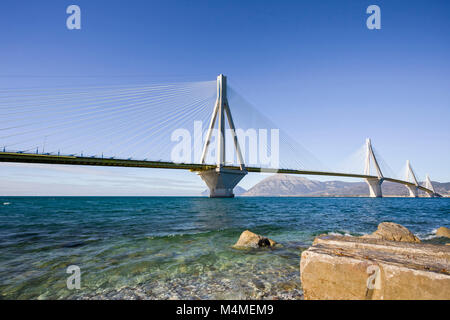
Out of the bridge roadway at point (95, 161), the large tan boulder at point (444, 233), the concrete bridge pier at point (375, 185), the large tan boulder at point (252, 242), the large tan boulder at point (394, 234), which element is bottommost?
the concrete bridge pier at point (375, 185)

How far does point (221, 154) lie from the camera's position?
46406 millimetres

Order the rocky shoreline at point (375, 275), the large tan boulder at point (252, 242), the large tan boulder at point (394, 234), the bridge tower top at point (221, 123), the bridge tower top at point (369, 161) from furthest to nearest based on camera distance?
the bridge tower top at point (369, 161) → the bridge tower top at point (221, 123) → the large tan boulder at point (394, 234) → the large tan boulder at point (252, 242) → the rocky shoreline at point (375, 275)

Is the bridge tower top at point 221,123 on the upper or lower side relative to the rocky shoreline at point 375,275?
upper

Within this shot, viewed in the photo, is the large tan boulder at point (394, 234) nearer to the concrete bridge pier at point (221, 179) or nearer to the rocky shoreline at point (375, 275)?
the rocky shoreline at point (375, 275)

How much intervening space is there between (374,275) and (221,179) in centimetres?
4702

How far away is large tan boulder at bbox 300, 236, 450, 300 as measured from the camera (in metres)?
2.37

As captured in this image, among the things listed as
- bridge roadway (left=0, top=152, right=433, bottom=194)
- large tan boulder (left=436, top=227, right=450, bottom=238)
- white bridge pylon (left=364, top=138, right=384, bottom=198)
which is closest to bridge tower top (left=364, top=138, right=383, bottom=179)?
white bridge pylon (left=364, top=138, right=384, bottom=198)

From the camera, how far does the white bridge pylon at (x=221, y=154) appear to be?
152 ft

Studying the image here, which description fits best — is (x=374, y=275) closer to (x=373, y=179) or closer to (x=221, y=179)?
(x=221, y=179)

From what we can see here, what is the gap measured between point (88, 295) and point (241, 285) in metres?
2.89

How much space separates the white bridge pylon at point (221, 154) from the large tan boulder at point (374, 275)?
141 feet

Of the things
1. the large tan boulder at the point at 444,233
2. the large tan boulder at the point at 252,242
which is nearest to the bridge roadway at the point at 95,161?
the large tan boulder at the point at 252,242

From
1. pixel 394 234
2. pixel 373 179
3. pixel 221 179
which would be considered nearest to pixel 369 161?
pixel 373 179
